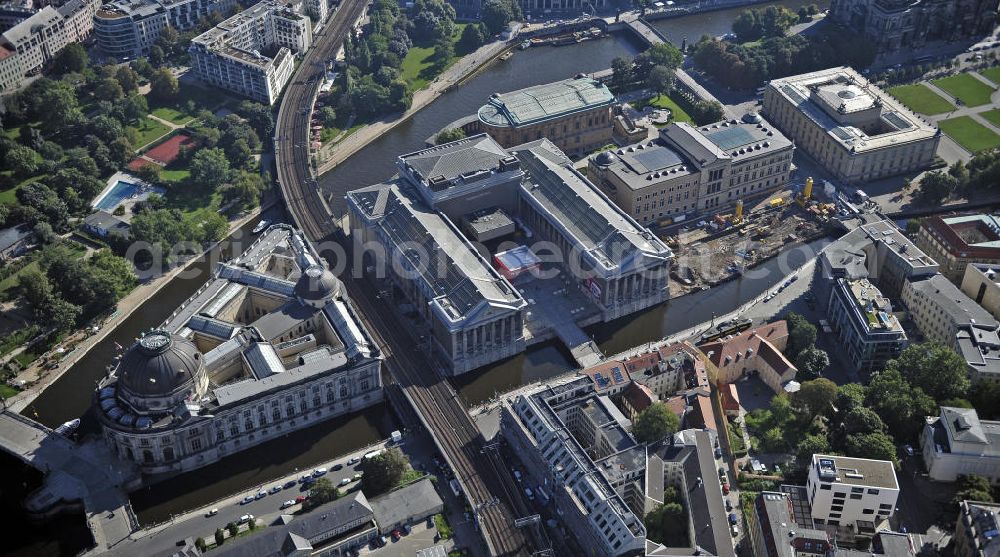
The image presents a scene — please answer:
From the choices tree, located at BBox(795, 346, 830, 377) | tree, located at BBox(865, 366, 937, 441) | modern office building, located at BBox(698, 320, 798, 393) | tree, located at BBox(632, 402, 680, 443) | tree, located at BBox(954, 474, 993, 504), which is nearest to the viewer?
tree, located at BBox(954, 474, 993, 504)

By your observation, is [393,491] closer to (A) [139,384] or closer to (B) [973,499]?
(A) [139,384]

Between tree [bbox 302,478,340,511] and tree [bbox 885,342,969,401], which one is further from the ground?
tree [bbox 885,342,969,401]

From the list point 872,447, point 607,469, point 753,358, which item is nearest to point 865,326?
point 753,358

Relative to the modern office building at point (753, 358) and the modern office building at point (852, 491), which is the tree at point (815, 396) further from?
the modern office building at point (852, 491)

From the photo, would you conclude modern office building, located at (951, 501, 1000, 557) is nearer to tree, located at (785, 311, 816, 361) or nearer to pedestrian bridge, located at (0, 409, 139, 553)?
tree, located at (785, 311, 816, 361)

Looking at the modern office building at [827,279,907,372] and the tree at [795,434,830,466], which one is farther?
the modern office building at [827,279,907,372]

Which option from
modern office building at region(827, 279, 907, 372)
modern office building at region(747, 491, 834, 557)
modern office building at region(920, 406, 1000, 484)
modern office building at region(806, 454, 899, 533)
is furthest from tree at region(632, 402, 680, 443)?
modern office building at region(827, 279, 907, 372)

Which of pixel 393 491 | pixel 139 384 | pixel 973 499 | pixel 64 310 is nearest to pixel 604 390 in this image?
pixel 393 491
